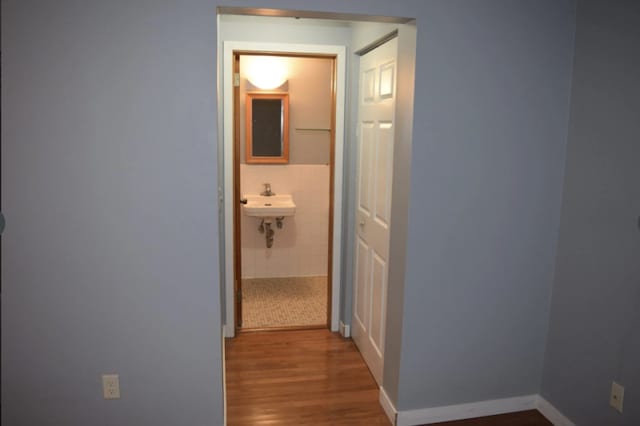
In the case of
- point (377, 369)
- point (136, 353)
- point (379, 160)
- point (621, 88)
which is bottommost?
point (377, 369)

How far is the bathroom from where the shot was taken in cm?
464

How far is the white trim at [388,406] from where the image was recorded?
2.69 m

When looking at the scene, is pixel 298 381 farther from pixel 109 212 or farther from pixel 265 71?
pixel 265 71

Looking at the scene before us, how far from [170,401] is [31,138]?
1343mm

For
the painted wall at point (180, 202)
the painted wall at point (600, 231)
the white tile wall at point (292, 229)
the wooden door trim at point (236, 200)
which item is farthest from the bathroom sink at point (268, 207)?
the painted wall at point (600, 231)

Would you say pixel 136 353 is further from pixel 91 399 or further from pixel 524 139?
pixel 524 139

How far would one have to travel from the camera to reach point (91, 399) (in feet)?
7.72

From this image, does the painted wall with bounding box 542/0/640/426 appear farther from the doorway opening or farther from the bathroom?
the bathroom

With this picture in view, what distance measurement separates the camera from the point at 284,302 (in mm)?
4492

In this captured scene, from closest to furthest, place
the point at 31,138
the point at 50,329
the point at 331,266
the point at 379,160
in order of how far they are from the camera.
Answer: the point at 31,138 → the point at 50,329 → the point at 379,160 → the point at 331,266

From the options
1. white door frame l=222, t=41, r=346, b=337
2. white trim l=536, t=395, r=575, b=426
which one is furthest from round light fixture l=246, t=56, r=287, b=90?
white trim l=536, t=395, r=575, b=426

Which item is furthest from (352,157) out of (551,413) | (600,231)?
(551,413)

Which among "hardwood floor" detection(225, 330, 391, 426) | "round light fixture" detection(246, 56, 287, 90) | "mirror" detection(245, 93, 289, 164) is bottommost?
"hardwood floor" detection(225, 330, 391, 426)

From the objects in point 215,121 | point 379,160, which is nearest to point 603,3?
point 379,160
